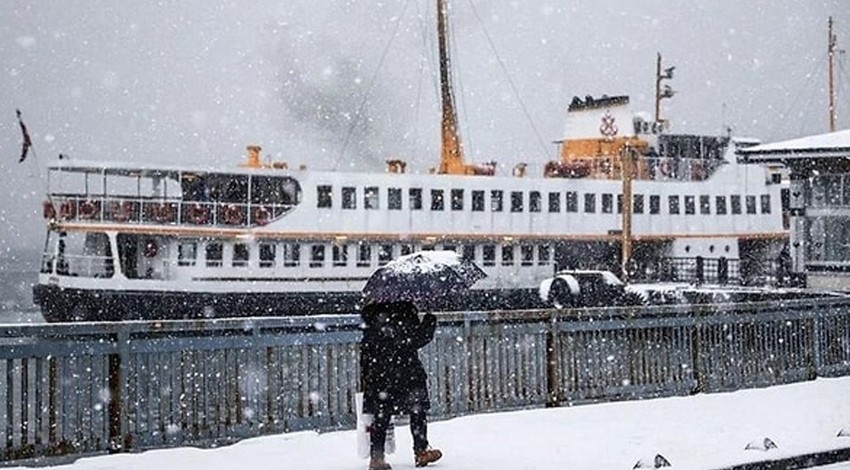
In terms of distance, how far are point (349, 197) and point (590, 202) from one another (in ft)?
38.4

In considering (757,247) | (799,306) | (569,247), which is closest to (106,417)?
(799,306)

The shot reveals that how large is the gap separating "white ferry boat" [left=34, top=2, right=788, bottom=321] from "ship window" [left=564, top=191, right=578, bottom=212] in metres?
0.09

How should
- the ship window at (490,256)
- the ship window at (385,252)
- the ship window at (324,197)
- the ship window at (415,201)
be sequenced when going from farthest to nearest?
the ship window at (490,256) < the ship window at (415,201) < the ship window at (385,252) < the ship window at (324,197)

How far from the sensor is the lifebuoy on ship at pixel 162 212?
38.4 m

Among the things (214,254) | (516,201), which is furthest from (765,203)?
(214,254)

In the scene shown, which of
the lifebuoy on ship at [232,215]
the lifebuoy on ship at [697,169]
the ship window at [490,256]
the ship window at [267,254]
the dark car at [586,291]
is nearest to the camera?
the dark car at [586,291]

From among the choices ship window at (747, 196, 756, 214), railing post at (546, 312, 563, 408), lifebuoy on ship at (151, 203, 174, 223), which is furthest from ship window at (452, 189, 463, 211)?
railing post at (546, 312, 563, 408)

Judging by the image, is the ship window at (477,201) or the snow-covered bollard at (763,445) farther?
the ship window at (477,201)

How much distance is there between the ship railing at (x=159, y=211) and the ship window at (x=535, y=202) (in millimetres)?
10871

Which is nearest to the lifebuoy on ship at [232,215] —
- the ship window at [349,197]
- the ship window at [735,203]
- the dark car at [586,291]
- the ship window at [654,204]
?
the ship window at [349,197]

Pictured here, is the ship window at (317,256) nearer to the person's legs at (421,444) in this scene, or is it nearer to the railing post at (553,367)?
the railing post at (553,367)

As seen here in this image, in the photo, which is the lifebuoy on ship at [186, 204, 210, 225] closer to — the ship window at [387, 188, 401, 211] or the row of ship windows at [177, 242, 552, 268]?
the row of ship windows at [177, 242, 552, 268]

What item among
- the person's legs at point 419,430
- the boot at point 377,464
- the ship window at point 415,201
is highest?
the ship window at point 415,201

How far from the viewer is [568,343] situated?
13.3 metres
